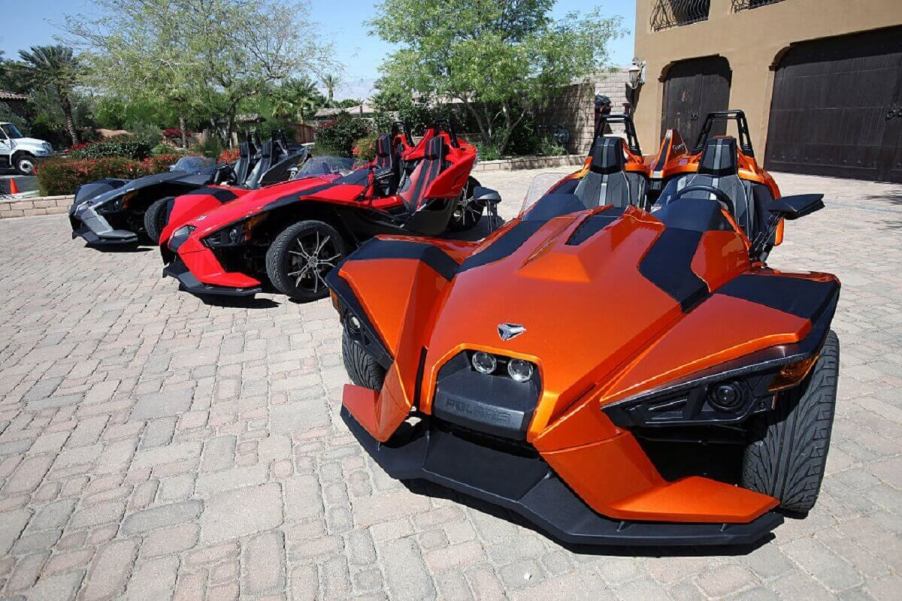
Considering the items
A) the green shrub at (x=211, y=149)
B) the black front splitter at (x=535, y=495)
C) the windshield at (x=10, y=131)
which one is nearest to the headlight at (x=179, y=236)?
the black front splitter at (x=535, y=495)

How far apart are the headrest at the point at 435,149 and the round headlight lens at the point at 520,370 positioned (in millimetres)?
4781

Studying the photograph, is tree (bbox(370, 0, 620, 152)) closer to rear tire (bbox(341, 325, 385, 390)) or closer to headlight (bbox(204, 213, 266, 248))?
headlight (bbox(204, 213, 266, 248))

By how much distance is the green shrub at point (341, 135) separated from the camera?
683 inches

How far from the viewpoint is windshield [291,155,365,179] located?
6.04m

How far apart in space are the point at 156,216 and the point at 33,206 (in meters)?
5.87

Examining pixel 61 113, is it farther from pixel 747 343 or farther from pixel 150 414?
pixel 747 343

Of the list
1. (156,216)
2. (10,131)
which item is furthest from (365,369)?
(10,131)

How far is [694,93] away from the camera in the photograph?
49.2 feet

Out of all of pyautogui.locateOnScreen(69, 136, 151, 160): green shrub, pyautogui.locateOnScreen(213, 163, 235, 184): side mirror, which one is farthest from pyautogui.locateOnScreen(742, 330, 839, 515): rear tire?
pyautogui.locateOnScreen(69, 136, 151, 160): green shrub

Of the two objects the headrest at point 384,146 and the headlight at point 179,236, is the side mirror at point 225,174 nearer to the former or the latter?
the headrest at point 384,146

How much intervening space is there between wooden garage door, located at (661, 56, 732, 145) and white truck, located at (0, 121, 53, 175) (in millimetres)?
21131

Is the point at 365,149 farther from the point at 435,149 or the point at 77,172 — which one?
the point at 435,149

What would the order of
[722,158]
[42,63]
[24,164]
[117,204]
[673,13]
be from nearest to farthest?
[722,158]
[117,204]
[673,13]
[24,164]
[42,63]

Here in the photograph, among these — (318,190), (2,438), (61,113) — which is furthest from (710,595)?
(61,113)
